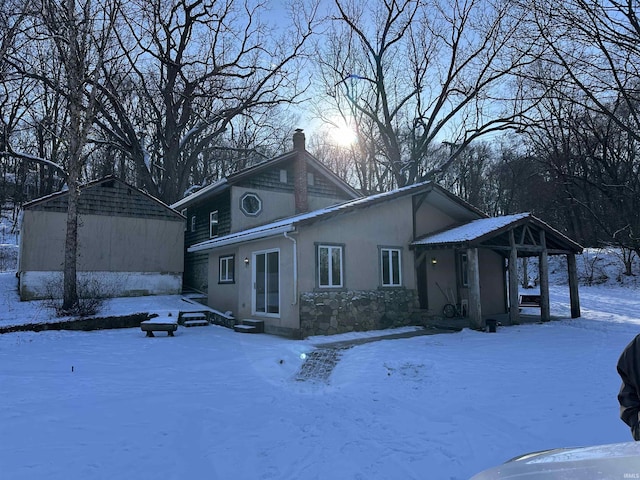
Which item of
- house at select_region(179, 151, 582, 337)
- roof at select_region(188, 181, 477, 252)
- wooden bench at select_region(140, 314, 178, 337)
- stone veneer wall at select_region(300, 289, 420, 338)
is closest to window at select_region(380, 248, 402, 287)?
house at select_region(179, 151, 582, 337)

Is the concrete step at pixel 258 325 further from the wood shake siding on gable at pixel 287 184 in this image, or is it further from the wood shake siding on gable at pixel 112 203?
the wood shake siding on gable at pixel 112 203

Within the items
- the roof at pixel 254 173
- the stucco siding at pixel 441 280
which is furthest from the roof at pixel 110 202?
the stucco siding at pixel 441 280

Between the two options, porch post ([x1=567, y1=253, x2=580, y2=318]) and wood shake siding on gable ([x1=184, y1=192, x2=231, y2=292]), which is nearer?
porch post ([x1=567, y1=253, x2=580, y2=318])

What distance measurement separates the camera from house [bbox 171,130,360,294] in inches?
614

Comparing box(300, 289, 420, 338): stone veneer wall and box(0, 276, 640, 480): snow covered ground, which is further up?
box(300, 289, 420, 338): stone veneer wall

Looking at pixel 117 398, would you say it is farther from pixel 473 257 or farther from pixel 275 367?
pixel 473 257

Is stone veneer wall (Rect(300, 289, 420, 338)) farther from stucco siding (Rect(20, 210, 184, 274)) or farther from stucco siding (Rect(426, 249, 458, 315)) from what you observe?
stucco siding (Rect(20, 210, 184, 274))

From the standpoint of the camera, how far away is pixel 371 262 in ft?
39.4

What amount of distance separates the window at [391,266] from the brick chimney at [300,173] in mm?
4838

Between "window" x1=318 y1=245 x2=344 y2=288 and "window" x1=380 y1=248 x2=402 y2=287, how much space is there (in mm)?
1563

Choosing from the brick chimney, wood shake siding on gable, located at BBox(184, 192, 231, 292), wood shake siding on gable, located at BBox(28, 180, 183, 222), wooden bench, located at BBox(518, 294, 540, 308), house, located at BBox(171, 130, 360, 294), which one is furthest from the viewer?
wooden bench, located at BBox(518, 294, 540, 308)

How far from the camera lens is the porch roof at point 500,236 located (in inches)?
464

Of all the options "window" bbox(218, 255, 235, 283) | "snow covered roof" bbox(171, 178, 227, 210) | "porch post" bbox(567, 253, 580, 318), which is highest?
"snow covered roof" bbox(171, 178, 227, 210)

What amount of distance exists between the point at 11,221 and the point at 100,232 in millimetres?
25061
